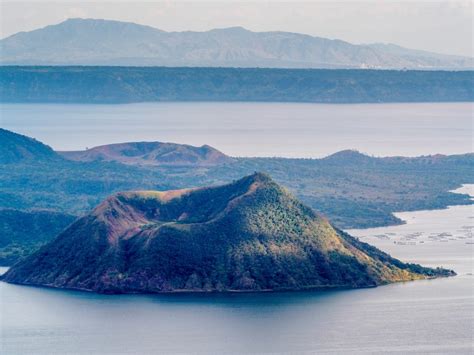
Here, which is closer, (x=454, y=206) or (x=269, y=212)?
(x=269, y=212)

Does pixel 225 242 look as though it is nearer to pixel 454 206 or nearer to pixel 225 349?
pixel 225 349

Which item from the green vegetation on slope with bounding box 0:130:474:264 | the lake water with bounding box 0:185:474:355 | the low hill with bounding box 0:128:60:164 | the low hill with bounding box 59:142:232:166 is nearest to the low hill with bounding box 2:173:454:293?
the lake water with bounding box 0:185:474:355

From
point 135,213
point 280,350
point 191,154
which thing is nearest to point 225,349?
point 280,350

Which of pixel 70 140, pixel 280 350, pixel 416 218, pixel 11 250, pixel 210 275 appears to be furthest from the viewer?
pixel 70 140

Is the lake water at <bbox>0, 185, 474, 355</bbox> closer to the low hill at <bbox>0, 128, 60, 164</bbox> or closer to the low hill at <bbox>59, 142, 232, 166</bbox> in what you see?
the low hill at <bbox>0, 128, 60, 164</bbox>

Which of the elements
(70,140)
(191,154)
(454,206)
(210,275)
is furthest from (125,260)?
(70,140)

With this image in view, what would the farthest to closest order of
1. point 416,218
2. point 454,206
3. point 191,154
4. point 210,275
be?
point 191,154 → point 454,206 → point 416,218 → point 210,275

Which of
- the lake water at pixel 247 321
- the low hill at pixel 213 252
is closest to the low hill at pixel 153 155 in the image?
the low hill at pixel 213 252
